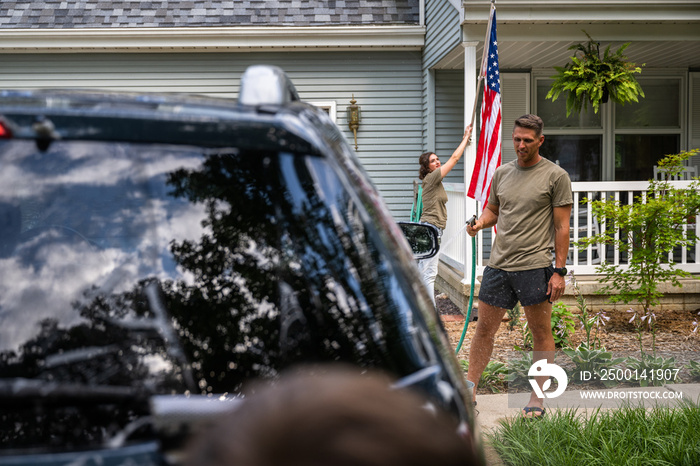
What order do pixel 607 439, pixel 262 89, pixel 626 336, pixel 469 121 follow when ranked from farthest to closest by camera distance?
pixel 469 121 → pixel 626 336 → pixel 607 439 → pixel 262 89

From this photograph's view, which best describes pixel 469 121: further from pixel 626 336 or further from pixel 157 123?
pixel 157 123

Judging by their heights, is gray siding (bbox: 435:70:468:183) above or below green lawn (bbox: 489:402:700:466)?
above

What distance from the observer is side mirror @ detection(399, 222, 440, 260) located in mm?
2684

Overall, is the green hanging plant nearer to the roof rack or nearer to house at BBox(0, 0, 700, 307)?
house at BBox(0, 0, 700, 307)

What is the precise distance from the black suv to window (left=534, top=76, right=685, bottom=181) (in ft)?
30.2

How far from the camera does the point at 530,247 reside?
160 inches

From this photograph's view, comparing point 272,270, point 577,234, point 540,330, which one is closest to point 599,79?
point 577,234

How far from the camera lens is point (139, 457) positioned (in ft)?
3.40

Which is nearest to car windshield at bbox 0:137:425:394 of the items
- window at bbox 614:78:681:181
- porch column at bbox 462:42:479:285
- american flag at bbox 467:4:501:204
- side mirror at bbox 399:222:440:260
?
side mirror at bbox 399:222:440:260

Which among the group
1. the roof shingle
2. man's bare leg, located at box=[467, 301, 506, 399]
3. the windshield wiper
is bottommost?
man's bare leg, located at box=[467, 301, 506, 399]

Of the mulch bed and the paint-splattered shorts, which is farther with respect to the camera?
the mulch bed

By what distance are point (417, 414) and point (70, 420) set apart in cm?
70

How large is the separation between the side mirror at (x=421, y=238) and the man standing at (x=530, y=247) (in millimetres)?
1523

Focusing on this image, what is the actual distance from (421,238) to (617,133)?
27.2ft
